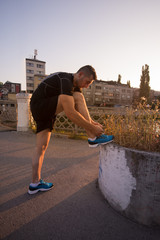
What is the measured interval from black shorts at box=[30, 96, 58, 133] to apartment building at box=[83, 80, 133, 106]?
41.5 m

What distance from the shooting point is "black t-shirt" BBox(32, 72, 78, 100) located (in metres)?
1.59

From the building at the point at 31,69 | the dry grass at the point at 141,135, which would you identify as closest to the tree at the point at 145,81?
the building at the point at 31,69

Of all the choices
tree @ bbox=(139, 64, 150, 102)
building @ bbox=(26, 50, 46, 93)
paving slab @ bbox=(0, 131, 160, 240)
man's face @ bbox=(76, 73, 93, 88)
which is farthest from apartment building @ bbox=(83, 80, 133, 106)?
man's face @ bbox=(76, 73, 93, 88)

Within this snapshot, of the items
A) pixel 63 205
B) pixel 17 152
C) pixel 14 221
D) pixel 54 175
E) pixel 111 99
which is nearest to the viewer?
pixel 14 221

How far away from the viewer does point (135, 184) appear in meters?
1.44

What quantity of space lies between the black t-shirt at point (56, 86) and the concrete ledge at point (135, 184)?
881 millimetres

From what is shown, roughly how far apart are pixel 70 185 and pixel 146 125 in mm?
1466

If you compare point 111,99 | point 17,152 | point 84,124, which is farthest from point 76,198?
point 111,99

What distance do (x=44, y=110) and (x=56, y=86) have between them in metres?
0.33

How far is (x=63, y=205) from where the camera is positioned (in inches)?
67.0

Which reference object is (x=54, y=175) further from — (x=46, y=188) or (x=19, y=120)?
(x=19, y=120)

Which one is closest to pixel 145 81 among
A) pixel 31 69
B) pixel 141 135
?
pixel 31 69

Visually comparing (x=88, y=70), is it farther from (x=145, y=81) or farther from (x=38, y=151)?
(x=145, y=81)

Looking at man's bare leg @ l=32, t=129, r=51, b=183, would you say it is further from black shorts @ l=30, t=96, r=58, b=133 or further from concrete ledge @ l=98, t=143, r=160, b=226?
concrete ledge @ l=98, t=143, r=160, b=226
